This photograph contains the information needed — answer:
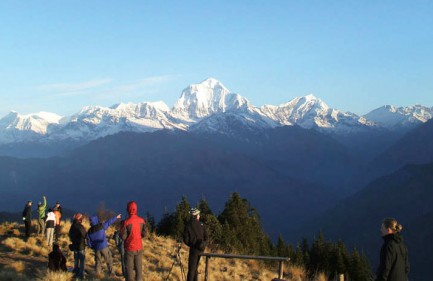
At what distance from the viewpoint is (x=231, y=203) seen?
47.0 meters

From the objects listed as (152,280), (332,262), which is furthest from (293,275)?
(332,262)

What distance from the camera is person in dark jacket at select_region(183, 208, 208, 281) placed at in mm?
12930

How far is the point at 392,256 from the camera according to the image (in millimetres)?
8898

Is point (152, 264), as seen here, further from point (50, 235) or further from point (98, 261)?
point (50, 235)

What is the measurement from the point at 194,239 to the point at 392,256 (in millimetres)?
5798

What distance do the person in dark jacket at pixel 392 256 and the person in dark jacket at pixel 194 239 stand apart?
5.42m

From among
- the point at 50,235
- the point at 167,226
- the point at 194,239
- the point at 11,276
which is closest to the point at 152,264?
the point at 50,235

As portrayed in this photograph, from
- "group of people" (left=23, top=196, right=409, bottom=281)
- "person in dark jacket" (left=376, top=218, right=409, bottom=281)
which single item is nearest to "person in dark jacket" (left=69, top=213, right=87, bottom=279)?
"group of people" (left=23, top=196, right=409, bottom=281)

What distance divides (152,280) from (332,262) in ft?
145

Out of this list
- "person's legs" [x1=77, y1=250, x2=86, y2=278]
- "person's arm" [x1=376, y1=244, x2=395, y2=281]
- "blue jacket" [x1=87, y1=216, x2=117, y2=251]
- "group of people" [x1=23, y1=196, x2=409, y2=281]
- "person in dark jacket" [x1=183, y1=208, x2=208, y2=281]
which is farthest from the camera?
"blue jacket" [x1=87, y1=216, x2=117, y2=251]

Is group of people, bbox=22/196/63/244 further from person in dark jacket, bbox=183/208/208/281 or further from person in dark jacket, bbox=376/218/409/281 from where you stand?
person in dark jacket, bbox=376/218/409/281

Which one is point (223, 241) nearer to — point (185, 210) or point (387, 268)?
point (185, 210)

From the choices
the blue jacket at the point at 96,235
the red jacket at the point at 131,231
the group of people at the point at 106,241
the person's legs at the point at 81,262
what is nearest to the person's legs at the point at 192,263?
the group of people at the point at 106,241

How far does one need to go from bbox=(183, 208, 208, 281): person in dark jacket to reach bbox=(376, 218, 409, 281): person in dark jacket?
17.8 feet
